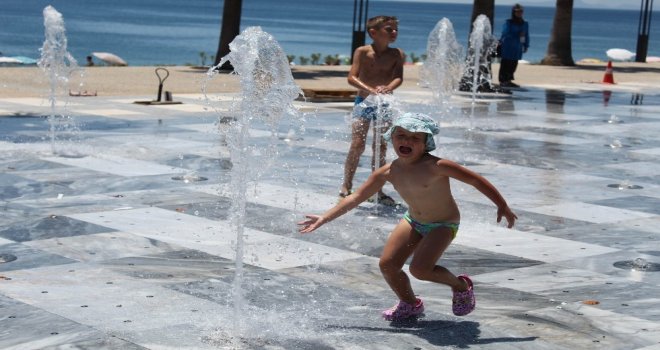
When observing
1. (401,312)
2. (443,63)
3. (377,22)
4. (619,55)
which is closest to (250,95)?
(401,312)

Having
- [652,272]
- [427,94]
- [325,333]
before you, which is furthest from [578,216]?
[427,94]

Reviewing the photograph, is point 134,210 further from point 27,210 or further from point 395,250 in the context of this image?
point 395,250

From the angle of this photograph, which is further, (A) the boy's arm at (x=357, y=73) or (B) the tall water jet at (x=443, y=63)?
(B) the tall water jet at (x=443, y=63)

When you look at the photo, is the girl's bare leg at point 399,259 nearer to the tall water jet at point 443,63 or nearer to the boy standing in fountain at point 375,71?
the boy standing in fountain at point 375,71

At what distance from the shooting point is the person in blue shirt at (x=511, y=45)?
897 inches

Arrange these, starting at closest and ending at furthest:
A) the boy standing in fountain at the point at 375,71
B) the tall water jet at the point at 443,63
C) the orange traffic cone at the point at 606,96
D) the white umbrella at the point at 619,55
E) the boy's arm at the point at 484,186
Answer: the boy's arm at the point at 484,186, the boy standing in fountain at the point at 375,71, the tall water jet at the point at 443,63, the orange traffic cone at the point at 606,96, the white umbrella at the point at 619,55

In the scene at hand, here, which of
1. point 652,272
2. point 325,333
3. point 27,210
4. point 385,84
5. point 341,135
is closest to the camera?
point 325,333

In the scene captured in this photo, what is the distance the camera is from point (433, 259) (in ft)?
19.2

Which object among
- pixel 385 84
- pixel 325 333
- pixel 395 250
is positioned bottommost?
pixel 325 333

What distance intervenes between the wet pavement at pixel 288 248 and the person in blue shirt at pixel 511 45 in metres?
8.95

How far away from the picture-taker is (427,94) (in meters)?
20.2

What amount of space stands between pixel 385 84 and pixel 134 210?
224 centimetres

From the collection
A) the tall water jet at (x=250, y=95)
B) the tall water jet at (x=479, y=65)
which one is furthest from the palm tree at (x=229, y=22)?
the tall water jet at (x=250, y=95)

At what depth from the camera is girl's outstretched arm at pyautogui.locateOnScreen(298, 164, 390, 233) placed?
5898 mm
